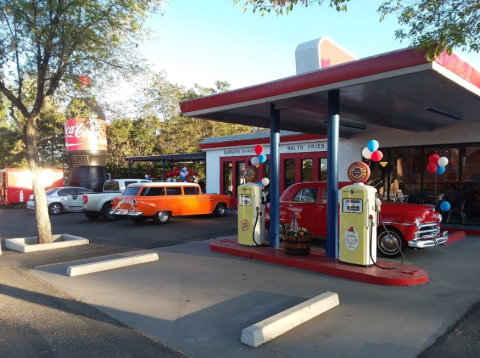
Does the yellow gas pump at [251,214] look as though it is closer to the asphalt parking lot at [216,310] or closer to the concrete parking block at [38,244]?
the asphalt parking lot at [216,310]

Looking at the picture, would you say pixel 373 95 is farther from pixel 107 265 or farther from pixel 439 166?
pixel 107 265

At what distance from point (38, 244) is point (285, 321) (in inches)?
307

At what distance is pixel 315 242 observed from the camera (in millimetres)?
10453

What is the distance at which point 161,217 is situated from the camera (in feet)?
48.4

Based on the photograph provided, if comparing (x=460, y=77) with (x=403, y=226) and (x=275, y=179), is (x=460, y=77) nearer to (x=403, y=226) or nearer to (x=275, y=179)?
(x=403, y=226)

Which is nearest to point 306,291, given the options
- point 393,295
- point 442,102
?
point 393,295

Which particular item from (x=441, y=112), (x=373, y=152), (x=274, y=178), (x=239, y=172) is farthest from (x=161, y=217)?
(x=441, y=112)

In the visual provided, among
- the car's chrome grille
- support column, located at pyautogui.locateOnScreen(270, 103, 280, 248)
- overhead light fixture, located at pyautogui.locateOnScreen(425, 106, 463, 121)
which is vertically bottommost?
the car's chrome grille

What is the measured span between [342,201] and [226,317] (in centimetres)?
340

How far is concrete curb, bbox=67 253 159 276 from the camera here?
7.06 metres

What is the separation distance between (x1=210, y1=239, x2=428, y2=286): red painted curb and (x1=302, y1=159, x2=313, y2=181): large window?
27.4 ft

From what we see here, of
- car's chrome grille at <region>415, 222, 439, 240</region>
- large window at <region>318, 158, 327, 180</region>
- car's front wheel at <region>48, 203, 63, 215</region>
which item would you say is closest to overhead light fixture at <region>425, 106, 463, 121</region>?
car's chrome grille at <region>415, 222, 439, 240</region>

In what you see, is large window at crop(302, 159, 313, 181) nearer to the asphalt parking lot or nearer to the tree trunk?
the asphalt parking lot

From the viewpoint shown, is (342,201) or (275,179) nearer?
(342,201)
